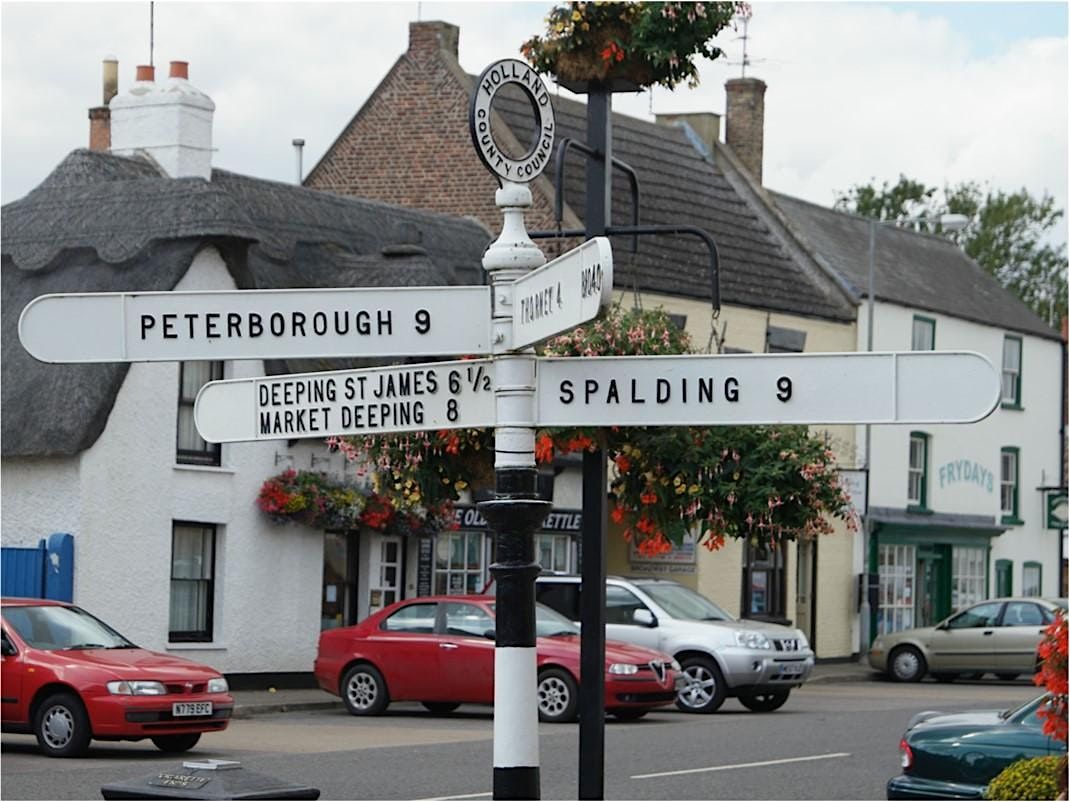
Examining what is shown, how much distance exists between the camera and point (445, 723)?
2192 centimetres

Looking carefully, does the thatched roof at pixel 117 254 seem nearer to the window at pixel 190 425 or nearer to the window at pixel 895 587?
the window at pixel 190 425

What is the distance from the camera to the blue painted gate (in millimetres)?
23484

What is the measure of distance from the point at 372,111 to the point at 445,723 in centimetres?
1677

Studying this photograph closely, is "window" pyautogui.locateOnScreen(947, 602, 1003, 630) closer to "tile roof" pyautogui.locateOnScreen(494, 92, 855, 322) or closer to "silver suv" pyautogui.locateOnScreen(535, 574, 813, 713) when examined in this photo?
"tile roof" pyautogui.locateOnScreen(494, 92, 855, 322)

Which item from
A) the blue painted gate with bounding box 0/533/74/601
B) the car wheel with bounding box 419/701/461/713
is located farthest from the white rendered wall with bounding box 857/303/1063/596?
the blue painted gate with bounding box 0/533/74/601

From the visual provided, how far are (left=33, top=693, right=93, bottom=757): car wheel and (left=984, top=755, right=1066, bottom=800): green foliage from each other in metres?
8.92

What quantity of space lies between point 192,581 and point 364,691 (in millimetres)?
3756

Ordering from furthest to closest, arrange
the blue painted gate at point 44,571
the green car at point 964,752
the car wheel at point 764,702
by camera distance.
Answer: the car wheel at point 764,702 → the blue painted gate at point 44,571 → the green car at point 964,752

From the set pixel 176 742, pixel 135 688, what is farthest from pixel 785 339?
pixel 135 688

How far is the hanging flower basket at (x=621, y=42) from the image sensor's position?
8.88 m

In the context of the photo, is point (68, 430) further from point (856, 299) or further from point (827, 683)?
point (856, 299)

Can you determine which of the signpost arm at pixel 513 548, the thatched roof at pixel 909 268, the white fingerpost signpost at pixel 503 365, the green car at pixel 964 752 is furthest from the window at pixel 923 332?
the signpost arm at pixel 513 548

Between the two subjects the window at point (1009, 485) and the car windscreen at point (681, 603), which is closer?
the car windscreen at point (681, 603)

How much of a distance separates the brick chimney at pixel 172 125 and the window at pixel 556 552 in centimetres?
840
